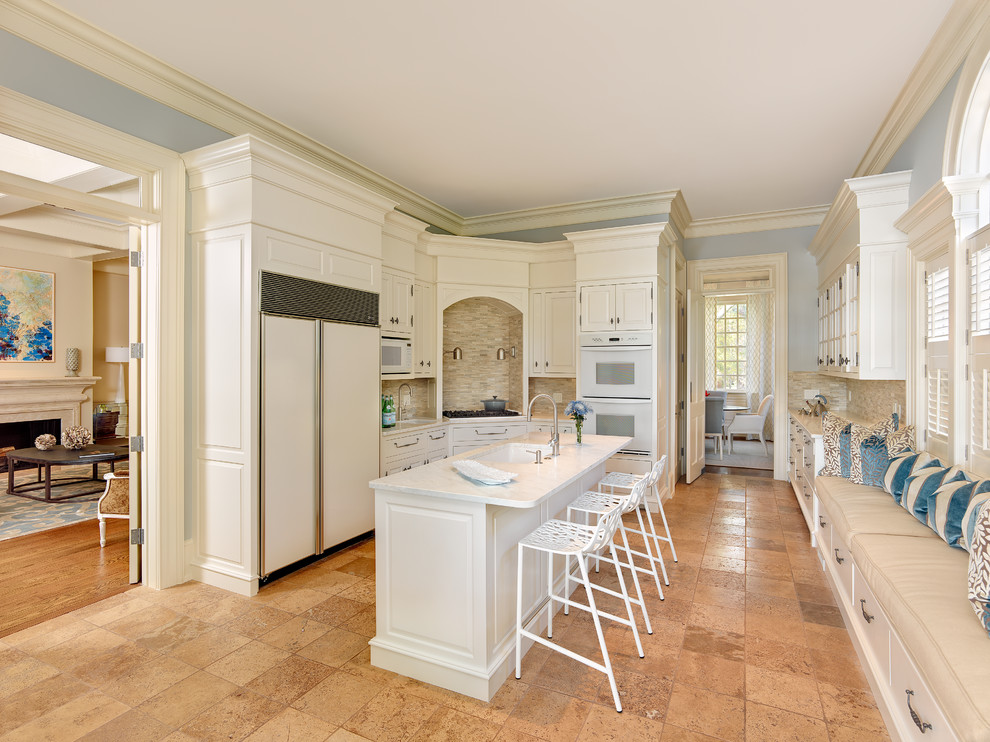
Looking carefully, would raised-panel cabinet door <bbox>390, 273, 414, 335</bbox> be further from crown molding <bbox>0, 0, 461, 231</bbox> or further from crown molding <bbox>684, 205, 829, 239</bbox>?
crown molding <bbox>684, 205, 829, 239</bbox>

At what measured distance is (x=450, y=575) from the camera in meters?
2.34

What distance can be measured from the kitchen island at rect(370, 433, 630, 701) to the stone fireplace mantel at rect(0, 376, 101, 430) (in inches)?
278

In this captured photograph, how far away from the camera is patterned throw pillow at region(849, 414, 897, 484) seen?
130 inches

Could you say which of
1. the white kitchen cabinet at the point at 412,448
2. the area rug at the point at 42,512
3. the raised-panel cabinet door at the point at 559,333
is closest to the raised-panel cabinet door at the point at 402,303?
the white kitchen cabinet at the point at 412,448

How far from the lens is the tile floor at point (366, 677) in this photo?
6.82 feet

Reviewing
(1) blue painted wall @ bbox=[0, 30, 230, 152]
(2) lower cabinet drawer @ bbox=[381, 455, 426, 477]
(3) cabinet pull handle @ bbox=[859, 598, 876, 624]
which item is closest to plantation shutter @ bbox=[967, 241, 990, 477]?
(3) cabinet pull handle @ bbox=[859, 598, 876, 624]

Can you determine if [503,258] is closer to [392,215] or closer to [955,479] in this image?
[392,215]

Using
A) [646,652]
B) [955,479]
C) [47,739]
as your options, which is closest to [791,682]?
[646,652]

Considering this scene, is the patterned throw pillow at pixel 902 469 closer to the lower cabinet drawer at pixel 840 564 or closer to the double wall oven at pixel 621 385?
the lower cabinet drawer at pixel 840 564

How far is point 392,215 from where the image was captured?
4637mm

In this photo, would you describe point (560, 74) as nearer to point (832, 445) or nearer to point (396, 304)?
point (396, 304)

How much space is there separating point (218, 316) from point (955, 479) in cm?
401

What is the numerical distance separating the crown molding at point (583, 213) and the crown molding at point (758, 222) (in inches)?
11.3

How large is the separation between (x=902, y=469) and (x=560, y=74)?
2.96 metres
